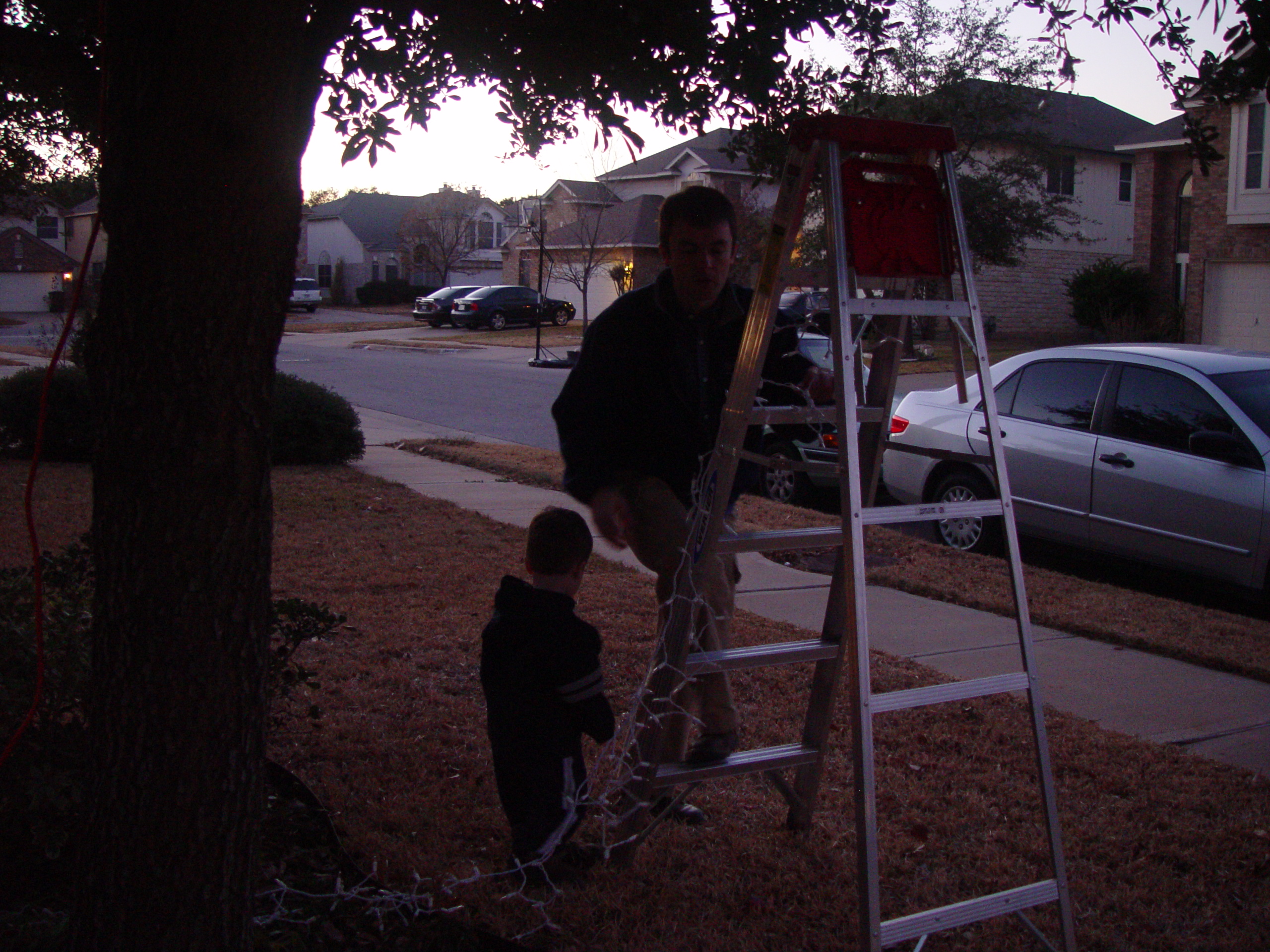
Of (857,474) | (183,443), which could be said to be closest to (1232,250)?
(857,474)

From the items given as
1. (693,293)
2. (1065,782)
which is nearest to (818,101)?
(693,293)

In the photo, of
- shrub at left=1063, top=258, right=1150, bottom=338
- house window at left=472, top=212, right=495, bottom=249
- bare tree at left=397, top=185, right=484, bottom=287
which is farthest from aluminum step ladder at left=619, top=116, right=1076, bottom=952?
house window at left=472, top=212, right=495, bottom=249

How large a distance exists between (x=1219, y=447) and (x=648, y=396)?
4.66 m

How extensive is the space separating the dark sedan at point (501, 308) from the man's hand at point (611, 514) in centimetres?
3949

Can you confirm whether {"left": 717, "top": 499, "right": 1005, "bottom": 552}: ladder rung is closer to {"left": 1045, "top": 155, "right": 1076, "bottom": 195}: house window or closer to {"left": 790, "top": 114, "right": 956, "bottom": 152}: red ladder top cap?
{"left": 790, "top": 114, "right": 956, "bottom": 152}: red ladder top cap

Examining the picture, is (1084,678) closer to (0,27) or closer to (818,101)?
(818,101)

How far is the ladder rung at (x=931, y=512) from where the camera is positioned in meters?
2.72

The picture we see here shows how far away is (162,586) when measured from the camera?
2201 millimetres

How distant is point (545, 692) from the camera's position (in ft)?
10.5

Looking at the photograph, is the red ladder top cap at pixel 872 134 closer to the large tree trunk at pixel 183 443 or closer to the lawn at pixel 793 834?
the large tree trunk at pixel 183 443

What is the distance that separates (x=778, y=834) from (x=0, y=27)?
2962mm

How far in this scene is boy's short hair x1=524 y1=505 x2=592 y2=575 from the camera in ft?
10.4

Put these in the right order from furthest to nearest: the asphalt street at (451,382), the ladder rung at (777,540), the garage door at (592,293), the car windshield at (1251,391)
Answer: the garage door at (592,293) → the asphalt street at (451,382) → the car windshield at (1251,391) → the ladder rung at (777,540)

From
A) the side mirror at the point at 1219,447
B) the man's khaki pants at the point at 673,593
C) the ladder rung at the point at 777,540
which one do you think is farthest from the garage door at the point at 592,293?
the ladder rung at the point at 777,540
